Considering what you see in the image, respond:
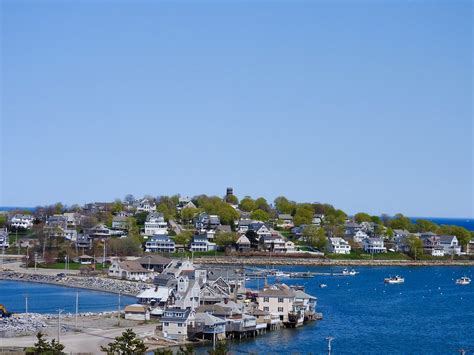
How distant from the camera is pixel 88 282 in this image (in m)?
49.9

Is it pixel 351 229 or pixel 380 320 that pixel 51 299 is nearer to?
pixel 380 320

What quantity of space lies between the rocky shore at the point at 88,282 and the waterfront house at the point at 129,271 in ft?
4.72

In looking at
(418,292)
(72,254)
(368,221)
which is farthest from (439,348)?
(368,221)

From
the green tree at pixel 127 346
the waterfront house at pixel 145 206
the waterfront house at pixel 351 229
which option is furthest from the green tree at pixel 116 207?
the green tree at pixel 127 346

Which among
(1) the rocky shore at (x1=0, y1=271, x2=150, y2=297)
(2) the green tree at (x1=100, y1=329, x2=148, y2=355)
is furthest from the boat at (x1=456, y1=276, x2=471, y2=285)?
(2) the green tree at (x1=100, y1=329, x2=148, y2=355)

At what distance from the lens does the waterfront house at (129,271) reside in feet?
174

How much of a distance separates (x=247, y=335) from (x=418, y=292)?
21504 millimetres

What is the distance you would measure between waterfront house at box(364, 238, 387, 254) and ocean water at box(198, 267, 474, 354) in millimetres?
15189

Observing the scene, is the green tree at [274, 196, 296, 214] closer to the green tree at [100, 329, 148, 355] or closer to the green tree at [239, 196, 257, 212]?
the green tree at [239, 196, 257, 212]

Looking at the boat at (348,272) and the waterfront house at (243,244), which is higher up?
the waterfront house at (243,244)

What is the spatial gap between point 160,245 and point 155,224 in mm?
8358

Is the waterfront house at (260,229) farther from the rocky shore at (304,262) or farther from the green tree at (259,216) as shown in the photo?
the green tree at (259,216)

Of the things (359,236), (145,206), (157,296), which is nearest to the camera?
(157,296)

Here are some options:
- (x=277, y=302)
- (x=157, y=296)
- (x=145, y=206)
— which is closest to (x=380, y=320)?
(x=277, y=302)
